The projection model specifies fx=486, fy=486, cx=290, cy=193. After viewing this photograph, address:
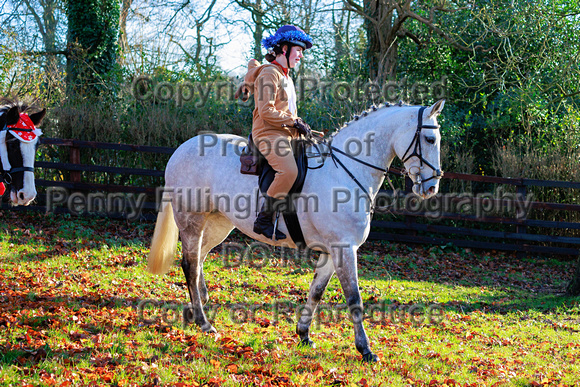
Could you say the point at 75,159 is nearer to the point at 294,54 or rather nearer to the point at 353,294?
the point at 294,54

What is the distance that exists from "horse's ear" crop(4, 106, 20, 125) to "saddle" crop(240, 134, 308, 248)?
2.13 metres

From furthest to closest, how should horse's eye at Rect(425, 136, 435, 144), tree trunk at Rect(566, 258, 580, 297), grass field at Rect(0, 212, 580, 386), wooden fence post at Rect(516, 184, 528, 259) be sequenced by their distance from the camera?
wooden fence post at Rect(516, 184, 528, 259)
tree trunk at Rect(566, 258, 580, 297)
horse's eye at Rect(425, 136, 435, 144)
grass field at Rect(0, 212, 580, 386)

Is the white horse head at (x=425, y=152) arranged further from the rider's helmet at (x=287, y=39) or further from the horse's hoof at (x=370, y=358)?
the horse's hoof at (x=370, y=358)

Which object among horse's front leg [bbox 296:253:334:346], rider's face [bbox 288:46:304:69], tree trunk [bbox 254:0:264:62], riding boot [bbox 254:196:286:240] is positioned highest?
tree trunk [bbox 254:0:264:62]

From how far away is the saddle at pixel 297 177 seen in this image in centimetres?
470

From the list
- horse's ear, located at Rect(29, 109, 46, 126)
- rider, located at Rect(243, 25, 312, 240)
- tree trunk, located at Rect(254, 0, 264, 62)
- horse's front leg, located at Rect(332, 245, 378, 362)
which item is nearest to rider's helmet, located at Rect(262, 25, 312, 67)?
rider, located at Rect(243, 25, 312, 240)

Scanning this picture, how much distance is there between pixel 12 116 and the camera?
14.9ft

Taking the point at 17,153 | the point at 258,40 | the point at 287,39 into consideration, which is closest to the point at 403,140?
the point at 287,39

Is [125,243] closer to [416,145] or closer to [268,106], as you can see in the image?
[268,106]

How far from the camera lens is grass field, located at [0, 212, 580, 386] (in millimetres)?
3955

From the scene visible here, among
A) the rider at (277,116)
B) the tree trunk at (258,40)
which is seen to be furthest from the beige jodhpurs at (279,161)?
the tree trunk at (258,40)

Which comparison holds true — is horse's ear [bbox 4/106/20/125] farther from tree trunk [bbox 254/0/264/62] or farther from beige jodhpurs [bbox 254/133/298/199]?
tree trunk [bbox 254/0/264/62]

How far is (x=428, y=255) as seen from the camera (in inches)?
425

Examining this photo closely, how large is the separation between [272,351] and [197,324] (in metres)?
1.06
